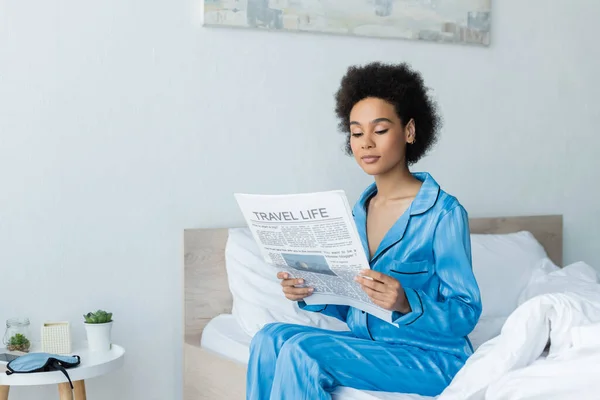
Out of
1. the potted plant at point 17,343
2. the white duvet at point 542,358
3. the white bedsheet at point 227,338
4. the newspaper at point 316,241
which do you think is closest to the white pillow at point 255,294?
the white bedsheet at point 227,338

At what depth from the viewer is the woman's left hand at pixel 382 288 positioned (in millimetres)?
1545

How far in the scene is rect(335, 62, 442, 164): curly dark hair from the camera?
1.84m

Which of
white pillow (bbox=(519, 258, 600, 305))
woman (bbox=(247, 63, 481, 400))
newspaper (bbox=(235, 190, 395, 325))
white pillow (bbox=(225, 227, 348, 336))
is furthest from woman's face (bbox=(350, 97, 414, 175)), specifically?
white pillow (bbox=(519, 258, 600, 305))

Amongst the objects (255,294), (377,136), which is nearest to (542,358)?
(377,136)

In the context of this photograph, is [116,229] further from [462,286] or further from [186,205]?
[462,286]

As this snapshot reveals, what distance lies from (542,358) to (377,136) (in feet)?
1.95

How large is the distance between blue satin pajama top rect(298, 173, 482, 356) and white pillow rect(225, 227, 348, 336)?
1.43 feet

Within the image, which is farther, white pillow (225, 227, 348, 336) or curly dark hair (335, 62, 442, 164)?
white pillow (225, 227, 348, 336)

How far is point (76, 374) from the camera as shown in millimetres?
2010

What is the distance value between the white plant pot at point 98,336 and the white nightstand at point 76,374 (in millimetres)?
19

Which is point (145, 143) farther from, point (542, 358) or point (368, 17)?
point (542, 358)

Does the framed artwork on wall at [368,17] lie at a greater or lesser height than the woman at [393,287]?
greater

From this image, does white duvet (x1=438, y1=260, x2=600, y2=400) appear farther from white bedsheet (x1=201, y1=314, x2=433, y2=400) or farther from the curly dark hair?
white bedsheet (x1=201, y1=314, x2=433, y2=400)

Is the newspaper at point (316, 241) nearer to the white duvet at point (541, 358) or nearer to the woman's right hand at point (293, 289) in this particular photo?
the woman's right hand at point (293, 289)
